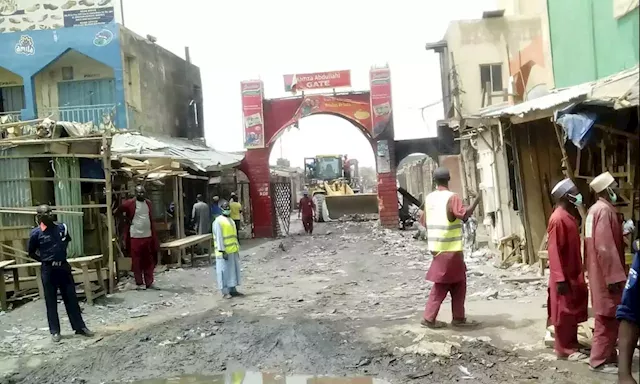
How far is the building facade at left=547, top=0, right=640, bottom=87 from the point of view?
7550 millimetres

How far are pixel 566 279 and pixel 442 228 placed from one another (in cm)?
168

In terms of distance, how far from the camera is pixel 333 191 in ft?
103

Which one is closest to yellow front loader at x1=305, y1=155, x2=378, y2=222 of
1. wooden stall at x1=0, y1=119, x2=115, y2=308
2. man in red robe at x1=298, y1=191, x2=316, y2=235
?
man in red robe at x1=298, y1=191, x2=316, y2=235

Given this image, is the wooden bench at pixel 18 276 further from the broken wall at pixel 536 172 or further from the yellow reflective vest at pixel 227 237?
the broken wall at pixel 536 172

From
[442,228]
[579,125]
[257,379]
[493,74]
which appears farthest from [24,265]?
[493,74]

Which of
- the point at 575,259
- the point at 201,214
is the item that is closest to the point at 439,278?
the point at 575,259

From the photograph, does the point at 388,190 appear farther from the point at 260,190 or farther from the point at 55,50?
the point at 55,50

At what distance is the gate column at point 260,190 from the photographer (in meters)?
23.9

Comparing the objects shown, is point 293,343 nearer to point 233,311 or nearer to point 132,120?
point 233,311

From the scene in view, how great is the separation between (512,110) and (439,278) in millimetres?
3603

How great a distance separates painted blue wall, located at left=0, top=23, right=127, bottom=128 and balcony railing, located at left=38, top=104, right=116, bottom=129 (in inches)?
10.4

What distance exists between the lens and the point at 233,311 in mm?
8711

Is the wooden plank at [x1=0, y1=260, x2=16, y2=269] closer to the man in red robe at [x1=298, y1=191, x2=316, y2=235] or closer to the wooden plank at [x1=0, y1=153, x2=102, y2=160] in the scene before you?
the wooden plank at [x1=0, y1=153, x2=102, y2=160]

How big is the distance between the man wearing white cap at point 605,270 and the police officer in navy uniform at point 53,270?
19.0ft
